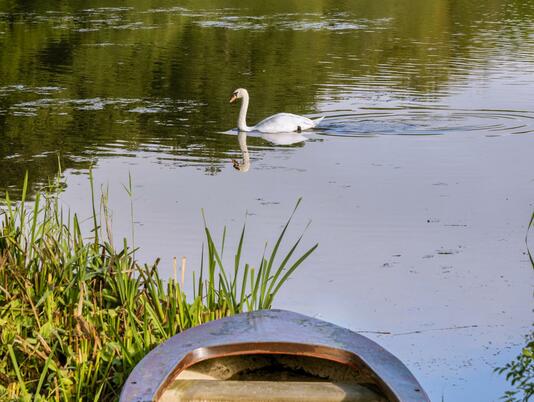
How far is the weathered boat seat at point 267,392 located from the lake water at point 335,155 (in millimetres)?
1609

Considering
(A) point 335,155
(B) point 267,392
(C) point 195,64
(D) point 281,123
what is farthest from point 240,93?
(B) point 267,392

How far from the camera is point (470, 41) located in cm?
2714

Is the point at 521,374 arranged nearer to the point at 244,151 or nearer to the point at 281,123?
the point at 244,151

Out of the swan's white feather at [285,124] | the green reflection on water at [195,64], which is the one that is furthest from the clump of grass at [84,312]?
the swan's white feather at [285,124]

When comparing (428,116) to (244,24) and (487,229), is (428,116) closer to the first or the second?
(487,229)

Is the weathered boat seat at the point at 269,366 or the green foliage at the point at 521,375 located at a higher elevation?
the weathered boat seat at the point at 269,366

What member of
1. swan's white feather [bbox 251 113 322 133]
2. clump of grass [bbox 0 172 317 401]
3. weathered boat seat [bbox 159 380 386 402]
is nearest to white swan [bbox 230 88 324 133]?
swan's white feather [bbox 251 113 322 133]

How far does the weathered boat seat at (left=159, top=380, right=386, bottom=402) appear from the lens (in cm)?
494

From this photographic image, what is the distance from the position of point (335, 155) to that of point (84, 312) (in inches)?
310

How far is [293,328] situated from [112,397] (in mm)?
960

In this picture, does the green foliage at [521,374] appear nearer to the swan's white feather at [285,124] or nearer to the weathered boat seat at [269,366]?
the weathered boat seat at [269,366]

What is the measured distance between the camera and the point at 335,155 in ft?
45.1

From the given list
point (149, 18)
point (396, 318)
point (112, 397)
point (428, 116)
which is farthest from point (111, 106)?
point (149, 18)

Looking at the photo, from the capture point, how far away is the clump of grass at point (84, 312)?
5547mm
